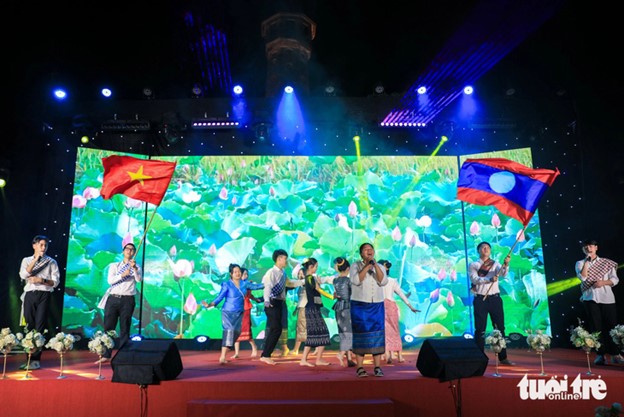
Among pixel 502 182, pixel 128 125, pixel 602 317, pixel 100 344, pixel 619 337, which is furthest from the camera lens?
pixel 128 125

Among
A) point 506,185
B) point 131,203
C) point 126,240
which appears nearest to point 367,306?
point 506,185

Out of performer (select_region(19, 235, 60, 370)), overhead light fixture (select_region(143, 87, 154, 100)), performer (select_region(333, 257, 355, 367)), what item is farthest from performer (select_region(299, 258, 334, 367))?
overhead light fixture (select_region(143, 87, 154, 100))

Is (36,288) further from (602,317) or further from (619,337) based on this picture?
(602,317)

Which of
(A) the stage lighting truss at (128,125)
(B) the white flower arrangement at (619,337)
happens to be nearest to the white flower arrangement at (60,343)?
(A) the stage lighting truss at (128,125)

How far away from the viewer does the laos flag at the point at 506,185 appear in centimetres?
599

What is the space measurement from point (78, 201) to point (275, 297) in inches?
171

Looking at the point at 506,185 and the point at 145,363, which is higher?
the point at 506,185

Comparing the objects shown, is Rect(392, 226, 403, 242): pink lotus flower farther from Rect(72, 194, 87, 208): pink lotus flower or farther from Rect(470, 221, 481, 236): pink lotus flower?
Rect(72, 194, 87, 208): pink lotus flower

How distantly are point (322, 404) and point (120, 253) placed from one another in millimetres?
5903

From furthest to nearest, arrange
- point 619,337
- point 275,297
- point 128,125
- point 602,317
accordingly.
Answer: point 128,125, point 275,297, point 602,317, point 619,337

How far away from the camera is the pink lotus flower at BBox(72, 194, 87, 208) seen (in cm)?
884

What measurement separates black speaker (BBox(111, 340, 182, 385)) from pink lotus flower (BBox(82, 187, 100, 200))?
485cm

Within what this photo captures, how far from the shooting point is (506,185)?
617 centimetres

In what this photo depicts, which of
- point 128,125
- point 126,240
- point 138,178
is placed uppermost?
point 128,125
